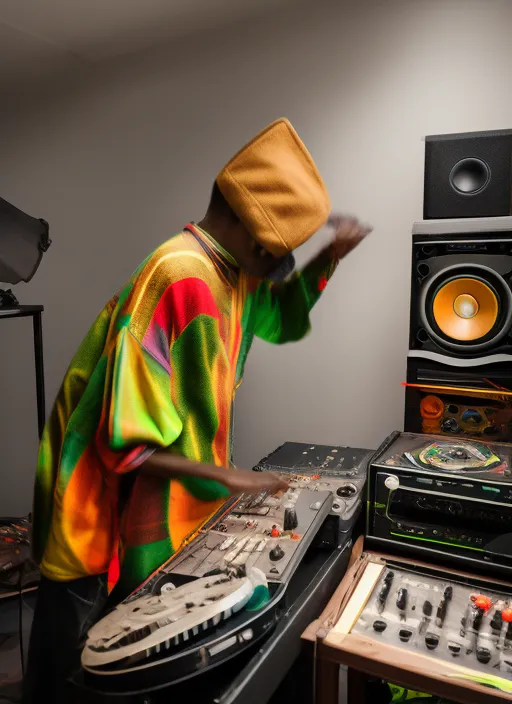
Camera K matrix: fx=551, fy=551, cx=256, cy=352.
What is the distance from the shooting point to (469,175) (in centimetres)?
140

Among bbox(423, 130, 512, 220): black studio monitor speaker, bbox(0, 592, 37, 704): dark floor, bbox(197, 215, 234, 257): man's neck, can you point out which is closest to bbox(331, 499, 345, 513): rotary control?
bbox(197, 215, 234, 257): man's neck

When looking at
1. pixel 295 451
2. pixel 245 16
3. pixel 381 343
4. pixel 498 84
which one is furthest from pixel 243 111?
pixel 295 451

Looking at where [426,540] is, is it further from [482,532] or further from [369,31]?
[369,31]

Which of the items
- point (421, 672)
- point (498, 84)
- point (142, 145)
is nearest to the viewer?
point (421, 672)

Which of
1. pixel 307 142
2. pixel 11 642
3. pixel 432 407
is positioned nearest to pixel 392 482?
pixel 432 407

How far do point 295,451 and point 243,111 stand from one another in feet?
3.91

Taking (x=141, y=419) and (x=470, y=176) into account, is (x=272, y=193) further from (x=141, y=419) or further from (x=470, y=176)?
(x=470, y=176)

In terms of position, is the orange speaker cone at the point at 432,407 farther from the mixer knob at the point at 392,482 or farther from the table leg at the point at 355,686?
the table leg at the point at 355,686

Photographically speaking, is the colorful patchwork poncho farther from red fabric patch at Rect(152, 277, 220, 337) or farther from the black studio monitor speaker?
the black studio monitor speaker

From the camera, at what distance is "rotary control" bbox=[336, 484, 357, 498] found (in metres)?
1.36

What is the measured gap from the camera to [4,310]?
1.77 meters

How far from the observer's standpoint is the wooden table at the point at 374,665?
3.14 ft

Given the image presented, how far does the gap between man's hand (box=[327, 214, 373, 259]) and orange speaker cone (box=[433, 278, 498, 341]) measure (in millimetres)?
264

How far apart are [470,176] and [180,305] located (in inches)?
34.3
